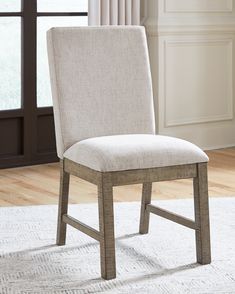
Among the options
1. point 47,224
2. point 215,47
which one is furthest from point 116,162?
point 215,47

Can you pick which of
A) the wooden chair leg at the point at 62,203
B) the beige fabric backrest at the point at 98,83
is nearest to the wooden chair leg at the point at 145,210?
the beige fabric backrest at the point at 98,83

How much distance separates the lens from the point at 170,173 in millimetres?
3027

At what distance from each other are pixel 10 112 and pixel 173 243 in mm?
2153

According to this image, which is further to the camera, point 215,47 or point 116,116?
point 215,47

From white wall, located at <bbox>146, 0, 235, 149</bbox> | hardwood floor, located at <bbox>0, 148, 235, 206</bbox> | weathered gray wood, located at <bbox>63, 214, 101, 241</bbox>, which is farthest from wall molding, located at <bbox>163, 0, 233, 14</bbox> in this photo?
weathered gray wood, located at <bbox>63, 214, 101, 241</bbox>

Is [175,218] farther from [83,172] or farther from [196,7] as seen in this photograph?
[196,7]

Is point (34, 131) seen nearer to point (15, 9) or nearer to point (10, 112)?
point (10, 112)

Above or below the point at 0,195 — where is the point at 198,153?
above

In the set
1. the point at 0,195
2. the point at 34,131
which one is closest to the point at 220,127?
the point at 34,131

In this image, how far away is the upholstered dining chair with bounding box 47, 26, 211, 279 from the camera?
2936 mm

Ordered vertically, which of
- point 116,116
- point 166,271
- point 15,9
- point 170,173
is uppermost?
point 15,9

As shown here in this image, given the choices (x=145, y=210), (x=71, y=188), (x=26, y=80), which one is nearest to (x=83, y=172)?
(x=145, y=210)

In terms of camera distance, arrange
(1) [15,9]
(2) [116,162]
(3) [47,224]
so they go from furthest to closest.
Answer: (1) [15,9] → (3) [47,224] → (2) [116,162]

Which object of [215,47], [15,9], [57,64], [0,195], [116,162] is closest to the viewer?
[116,162]
